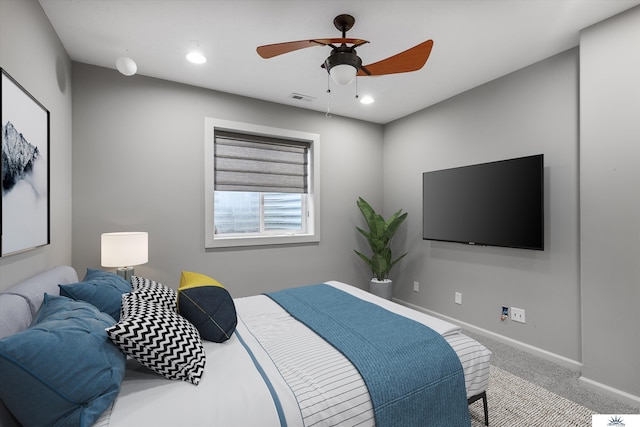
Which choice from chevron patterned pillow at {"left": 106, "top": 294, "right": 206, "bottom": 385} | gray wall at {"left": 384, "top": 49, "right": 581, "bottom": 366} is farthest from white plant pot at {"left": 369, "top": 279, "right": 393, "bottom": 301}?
chevron patterned pillow at {"left": 106, "top": 294, "right": 206, "bottom": 385}

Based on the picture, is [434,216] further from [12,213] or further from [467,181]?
[12,213]

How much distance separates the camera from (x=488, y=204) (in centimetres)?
295

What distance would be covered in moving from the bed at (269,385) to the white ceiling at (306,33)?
1.79 meters

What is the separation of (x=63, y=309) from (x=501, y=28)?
3105 millimetres

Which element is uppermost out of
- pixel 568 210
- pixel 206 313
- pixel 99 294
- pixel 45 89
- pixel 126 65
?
pixel 126 65

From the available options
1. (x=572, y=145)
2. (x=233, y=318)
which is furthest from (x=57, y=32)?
(x=572, y=145)

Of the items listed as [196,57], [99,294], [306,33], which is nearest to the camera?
[99,294]

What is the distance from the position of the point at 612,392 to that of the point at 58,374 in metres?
3.17

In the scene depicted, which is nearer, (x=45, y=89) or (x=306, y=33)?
(x=45, y=89)

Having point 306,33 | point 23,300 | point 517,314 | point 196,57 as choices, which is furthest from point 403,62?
point 517,314

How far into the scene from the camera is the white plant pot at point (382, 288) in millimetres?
3848

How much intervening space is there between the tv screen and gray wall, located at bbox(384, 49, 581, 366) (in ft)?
0.50

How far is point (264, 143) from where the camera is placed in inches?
143

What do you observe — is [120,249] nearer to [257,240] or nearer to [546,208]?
[257,240]
